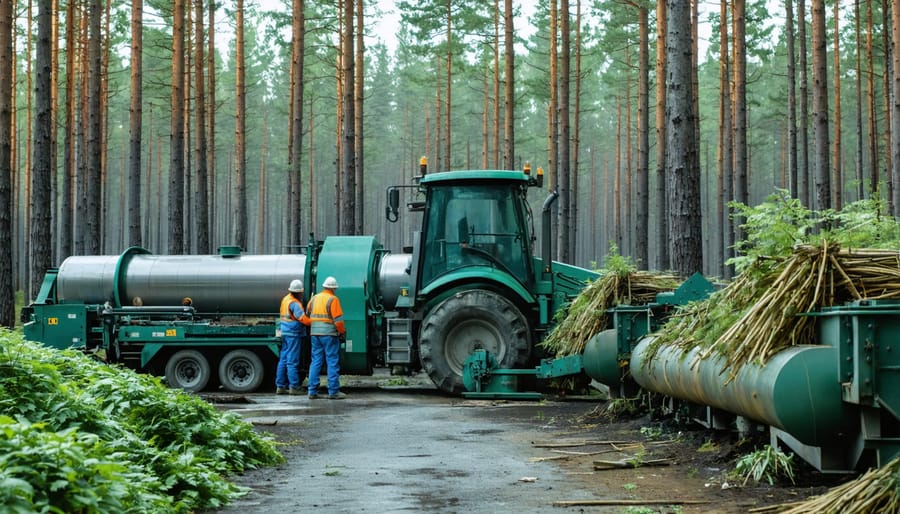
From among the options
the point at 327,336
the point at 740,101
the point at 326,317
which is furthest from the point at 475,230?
the point at 740,101

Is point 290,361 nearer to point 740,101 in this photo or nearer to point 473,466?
point 473,466

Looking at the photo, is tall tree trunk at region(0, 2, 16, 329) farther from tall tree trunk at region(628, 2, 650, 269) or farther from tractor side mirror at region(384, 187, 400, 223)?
tall tree trunk at region(628, 2, 650, 269)

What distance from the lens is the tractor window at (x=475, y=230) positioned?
16750 mm

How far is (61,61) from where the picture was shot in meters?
54.3

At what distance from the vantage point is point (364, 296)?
17391mm

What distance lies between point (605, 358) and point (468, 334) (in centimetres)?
364

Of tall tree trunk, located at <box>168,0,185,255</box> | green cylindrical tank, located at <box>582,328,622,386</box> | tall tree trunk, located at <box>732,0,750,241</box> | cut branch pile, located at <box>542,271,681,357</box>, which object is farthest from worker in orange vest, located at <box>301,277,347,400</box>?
tall tree trunk, located at <box>732,0,750,241</box>

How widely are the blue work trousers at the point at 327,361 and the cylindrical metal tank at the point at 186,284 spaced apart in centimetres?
203

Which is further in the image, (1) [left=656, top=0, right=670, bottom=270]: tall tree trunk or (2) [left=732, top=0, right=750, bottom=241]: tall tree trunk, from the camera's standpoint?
(1) [left=656, top=0, right=670, bottom=270]: tall tree trunk

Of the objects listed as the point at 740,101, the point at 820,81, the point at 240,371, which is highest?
the point at 740,101

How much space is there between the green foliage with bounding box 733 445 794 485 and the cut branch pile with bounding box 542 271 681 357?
19.1 feet

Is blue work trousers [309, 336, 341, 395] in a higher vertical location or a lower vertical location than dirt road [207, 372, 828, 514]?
higher

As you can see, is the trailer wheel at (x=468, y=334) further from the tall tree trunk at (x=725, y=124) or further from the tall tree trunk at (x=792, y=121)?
the tall tree trunk at (x=725, y=124)

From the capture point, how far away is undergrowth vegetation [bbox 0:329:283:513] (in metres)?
5.12
